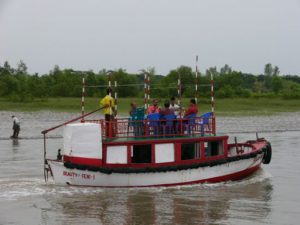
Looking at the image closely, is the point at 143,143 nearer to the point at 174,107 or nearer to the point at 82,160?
the point at 82,160

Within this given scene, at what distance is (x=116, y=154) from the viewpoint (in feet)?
60.7

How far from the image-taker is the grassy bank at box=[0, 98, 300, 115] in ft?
188

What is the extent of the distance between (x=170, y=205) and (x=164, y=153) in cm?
259

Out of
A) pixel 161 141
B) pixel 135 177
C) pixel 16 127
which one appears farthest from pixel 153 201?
pixel 16 127

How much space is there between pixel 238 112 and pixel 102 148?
130ft

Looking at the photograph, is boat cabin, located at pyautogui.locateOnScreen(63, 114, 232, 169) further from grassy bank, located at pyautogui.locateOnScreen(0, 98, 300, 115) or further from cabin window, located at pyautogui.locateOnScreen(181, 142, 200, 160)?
grassy bank, located at pyautogui.locateOnScreen(0, 98, 300, 115)

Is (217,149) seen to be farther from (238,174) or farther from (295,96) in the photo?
(295,96)

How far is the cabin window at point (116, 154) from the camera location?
1844 cm

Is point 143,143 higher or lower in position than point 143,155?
higher

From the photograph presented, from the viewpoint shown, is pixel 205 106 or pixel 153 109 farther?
pixel 205 106

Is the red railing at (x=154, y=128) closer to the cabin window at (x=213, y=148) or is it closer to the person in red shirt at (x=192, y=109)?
the person in red shirt at (x=192, y=109)

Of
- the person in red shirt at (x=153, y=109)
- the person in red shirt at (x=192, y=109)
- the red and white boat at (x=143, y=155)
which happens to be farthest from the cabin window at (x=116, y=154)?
the person in red shirt at (x=192, y=109)

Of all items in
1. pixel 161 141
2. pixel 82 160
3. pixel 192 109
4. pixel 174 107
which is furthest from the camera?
pixel 174 107

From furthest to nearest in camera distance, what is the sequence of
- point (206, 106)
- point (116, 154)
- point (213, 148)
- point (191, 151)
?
point (206, 106), point (213, 148), point (191, 151), point (116, 154)
